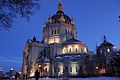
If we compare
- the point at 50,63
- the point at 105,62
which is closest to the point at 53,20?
the point at 50,63

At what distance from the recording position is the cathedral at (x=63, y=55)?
5328cm

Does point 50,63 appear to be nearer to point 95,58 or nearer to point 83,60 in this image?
point 83,60

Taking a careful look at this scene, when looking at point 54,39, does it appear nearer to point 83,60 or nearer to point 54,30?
point 54,30

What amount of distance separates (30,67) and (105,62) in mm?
31359

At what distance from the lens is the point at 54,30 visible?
238ft

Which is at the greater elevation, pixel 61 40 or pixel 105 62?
pixel 61 40

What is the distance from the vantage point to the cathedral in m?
53.3

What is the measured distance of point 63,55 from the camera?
60.7 meters

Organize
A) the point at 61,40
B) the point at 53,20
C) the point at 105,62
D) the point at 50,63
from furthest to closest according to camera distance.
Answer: the point at 53,20 → the point at 61,40 → the point at 50,63 → the point at 105,62

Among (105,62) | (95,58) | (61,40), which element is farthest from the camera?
(61,40)

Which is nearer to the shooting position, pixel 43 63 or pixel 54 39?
pixel 43 63

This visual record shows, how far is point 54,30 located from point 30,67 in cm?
2285

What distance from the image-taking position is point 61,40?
6988cm

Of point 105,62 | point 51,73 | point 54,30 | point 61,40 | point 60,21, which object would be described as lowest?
point 51,73
